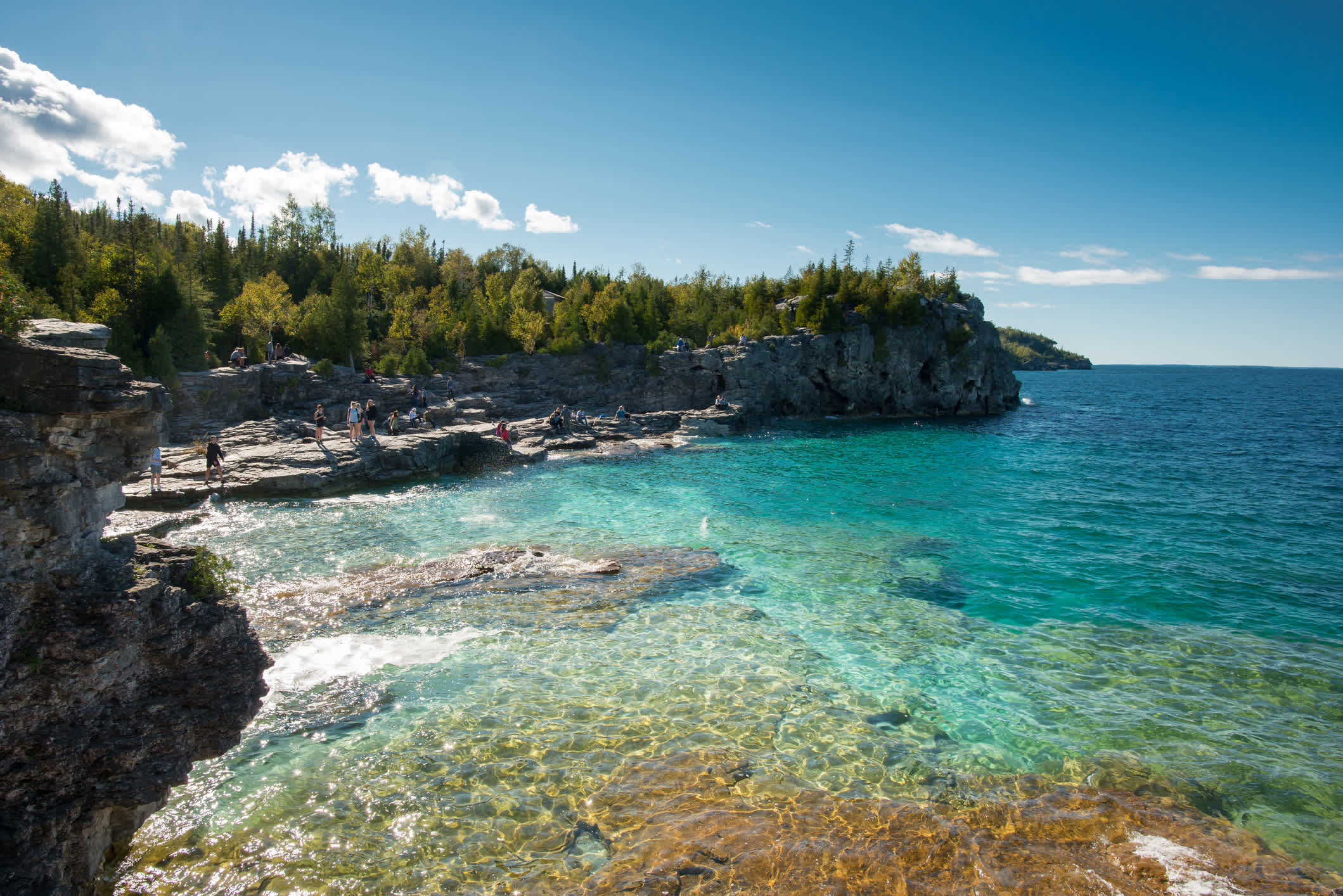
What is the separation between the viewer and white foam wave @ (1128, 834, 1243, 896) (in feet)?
26.5

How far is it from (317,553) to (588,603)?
972 centimetres

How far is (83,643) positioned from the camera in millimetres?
6984

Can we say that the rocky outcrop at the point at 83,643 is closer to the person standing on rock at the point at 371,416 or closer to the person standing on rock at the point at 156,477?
the person standing on rock at the point at 156,477

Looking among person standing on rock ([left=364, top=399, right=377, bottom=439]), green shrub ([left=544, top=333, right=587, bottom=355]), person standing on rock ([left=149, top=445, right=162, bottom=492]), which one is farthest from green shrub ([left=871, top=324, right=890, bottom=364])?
person standing on rock ([left=149, top=445, right=162, bottom=492])

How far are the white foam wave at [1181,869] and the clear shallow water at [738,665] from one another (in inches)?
68.0

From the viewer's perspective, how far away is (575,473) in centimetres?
3556

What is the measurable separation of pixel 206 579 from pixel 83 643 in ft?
5.42

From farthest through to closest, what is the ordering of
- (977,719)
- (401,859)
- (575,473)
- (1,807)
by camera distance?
(575,473) → (977,719) → (401,859) → (1,807)

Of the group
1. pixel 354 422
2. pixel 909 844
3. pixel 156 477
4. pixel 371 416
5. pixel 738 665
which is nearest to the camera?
pixel 909 844

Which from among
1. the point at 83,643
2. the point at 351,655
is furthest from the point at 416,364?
the point at 83,643

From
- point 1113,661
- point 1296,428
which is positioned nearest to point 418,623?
point 1113,661

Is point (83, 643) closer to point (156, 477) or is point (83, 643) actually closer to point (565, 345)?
point (156, 477)

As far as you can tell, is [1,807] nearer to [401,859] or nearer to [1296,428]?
[401,859]

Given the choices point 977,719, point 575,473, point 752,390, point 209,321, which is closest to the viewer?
point 977,719
